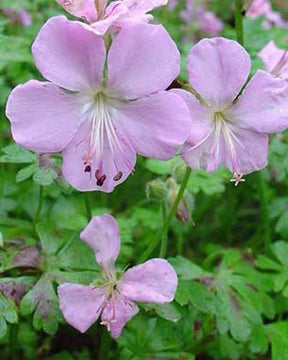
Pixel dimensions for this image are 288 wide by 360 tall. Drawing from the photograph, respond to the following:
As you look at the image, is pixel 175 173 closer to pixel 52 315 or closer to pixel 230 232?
pixel 52 315

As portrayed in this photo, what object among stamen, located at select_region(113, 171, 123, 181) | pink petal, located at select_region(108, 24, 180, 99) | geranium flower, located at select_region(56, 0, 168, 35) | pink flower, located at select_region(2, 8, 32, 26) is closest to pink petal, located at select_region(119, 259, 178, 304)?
stamen, located at select_region(113, 171, 123, 181)

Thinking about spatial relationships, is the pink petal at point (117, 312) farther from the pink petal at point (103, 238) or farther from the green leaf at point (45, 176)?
the green leaf at point (45, 176)

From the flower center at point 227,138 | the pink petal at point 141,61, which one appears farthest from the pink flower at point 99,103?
the flower center at point 227,138

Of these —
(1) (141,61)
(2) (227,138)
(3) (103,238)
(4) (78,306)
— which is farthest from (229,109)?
(4) (78,306)

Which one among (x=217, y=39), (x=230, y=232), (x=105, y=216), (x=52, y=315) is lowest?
(x=230, y=232)

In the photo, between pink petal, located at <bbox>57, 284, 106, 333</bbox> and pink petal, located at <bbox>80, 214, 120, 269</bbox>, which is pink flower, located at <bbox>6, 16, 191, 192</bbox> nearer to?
pink petal, located at <bbox>80, 214, 120, 269</bbox>

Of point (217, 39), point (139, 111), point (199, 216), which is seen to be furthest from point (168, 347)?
point (199, 216)
